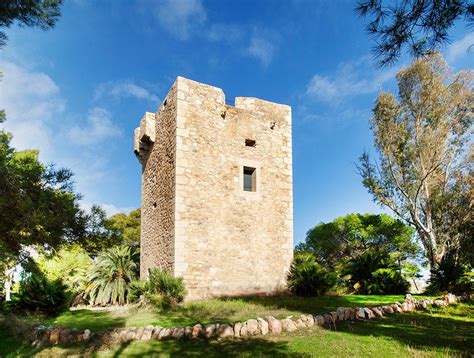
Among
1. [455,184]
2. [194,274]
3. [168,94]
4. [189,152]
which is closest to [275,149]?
[189,152]

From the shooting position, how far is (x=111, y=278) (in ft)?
34.7

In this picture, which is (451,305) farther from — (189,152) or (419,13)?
(189,152)

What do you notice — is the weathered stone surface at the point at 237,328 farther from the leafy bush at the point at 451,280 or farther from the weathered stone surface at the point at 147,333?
the leafy bush at the point at 451,280

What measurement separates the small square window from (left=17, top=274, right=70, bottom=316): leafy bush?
6.29m

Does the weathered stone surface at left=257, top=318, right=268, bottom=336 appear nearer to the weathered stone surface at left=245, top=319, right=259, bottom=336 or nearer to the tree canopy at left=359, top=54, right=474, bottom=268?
the weathered stone surface at left=245, top=319, right=259, bottom=336

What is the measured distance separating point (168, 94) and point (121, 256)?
570 cm

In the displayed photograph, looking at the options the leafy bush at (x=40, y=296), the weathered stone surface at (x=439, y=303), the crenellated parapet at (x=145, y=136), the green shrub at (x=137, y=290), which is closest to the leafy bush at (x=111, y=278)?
the green shrub at (x=137, y=290)

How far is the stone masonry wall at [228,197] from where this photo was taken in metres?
9.85

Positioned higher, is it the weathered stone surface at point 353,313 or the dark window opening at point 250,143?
the dark window opening at point 250,143

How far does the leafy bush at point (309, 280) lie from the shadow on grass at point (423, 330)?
3177 millimetres

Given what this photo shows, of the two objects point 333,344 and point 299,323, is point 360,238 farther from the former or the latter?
point 333,344

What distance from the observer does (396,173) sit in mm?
16547

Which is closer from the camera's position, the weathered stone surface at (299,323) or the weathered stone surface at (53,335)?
the weathered stone surface at (53,335)

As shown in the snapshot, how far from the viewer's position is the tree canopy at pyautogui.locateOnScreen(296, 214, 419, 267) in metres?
22.0
